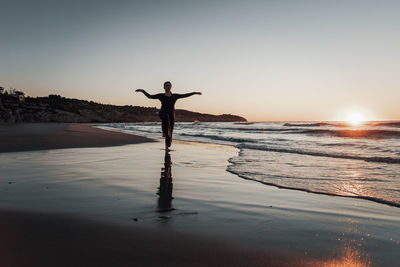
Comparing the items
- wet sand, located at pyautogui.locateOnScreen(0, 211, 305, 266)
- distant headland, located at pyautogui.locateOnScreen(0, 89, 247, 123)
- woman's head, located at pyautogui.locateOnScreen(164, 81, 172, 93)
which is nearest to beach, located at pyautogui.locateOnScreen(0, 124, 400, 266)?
wet sand, located at pyautogui.locateOnScreen(0, 211, 305, 266)

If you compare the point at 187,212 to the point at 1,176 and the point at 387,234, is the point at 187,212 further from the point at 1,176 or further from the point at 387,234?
the point at 1,176

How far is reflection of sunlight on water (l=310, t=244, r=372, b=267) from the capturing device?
1.79 metres

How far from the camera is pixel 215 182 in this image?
4.57 metres

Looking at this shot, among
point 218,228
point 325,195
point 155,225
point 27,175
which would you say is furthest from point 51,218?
point 325,195

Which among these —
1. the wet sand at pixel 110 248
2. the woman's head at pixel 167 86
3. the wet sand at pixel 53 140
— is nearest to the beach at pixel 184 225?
the wet sand at pixel 110 248

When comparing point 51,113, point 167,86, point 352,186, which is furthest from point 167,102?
point 51,113

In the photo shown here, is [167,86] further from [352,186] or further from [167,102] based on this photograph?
[352,186]

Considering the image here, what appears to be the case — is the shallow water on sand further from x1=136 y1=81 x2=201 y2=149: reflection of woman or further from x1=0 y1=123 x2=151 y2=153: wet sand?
x1=0 y1=123 x2=151 y2=153: wet sand

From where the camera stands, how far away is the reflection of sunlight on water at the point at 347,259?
5.86 feet

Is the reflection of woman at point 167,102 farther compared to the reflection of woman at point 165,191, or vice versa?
the reflection of woman at point 167,102

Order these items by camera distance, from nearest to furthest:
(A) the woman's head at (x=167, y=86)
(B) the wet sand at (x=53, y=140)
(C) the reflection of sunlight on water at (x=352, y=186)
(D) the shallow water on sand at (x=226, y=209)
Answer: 1. (D) the shallow water on sand at (x=226, y=209)
2. (C) the reflection of sunlight on water at (x=352, y=186)
3. (A) the woman's head at (x=167, y=86)
4. (B) the wet sand at (x=53, y=140)

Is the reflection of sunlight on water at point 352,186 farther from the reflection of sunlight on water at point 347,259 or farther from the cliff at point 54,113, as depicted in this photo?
the cliff at point 54,113

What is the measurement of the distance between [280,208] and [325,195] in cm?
115

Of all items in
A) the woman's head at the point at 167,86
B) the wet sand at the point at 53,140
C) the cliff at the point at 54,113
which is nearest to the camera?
the woman's head at the point at 167,86
